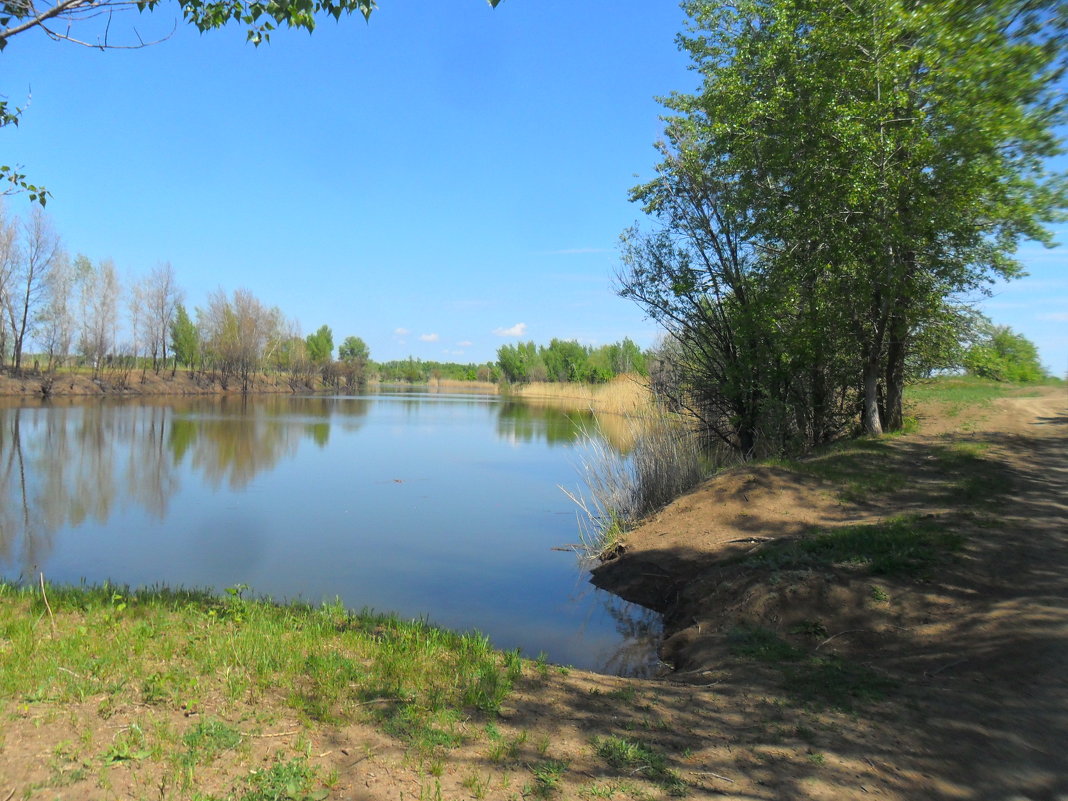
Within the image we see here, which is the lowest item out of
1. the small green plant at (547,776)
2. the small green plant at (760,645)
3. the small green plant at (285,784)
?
the small green plant at (760,645)

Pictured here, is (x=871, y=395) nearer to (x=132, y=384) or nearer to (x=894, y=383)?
(x=894, y=383)

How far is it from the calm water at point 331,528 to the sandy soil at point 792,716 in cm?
200

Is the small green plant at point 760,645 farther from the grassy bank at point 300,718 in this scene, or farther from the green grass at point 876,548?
the green grass at point 876,548

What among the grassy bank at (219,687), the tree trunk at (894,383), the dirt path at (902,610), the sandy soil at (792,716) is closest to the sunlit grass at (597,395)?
the dirt path at (902,610)

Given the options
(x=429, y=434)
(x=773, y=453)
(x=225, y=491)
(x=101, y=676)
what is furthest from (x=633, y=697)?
(x=429, y=434)

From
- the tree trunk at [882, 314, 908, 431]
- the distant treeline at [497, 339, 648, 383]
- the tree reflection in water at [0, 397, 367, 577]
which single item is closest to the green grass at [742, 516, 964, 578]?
the tree trunk at [882, 314, 908, 431]

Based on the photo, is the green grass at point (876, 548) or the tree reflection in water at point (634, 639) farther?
the tree reflection in water at point (634, 639)

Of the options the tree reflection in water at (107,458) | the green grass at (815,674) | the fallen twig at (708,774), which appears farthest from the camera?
the tree reflection in water at (107,458)

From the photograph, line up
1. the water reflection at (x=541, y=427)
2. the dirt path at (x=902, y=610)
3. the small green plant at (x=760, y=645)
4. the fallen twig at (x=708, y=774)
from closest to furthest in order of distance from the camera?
the fallen twig at (x=708, y=774), the dirt path at (x=902, y=610), the small green plant at (x=760, y=645), the water reflection at (x=541, y=427)

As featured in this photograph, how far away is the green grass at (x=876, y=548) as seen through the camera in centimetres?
713

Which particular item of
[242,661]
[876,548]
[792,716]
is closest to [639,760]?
[792,716]

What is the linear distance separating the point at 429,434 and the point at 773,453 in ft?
66.5

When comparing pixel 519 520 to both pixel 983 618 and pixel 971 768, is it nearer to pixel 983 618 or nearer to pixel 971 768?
pixel 983 618

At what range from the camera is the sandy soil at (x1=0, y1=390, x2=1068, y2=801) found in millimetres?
3271
